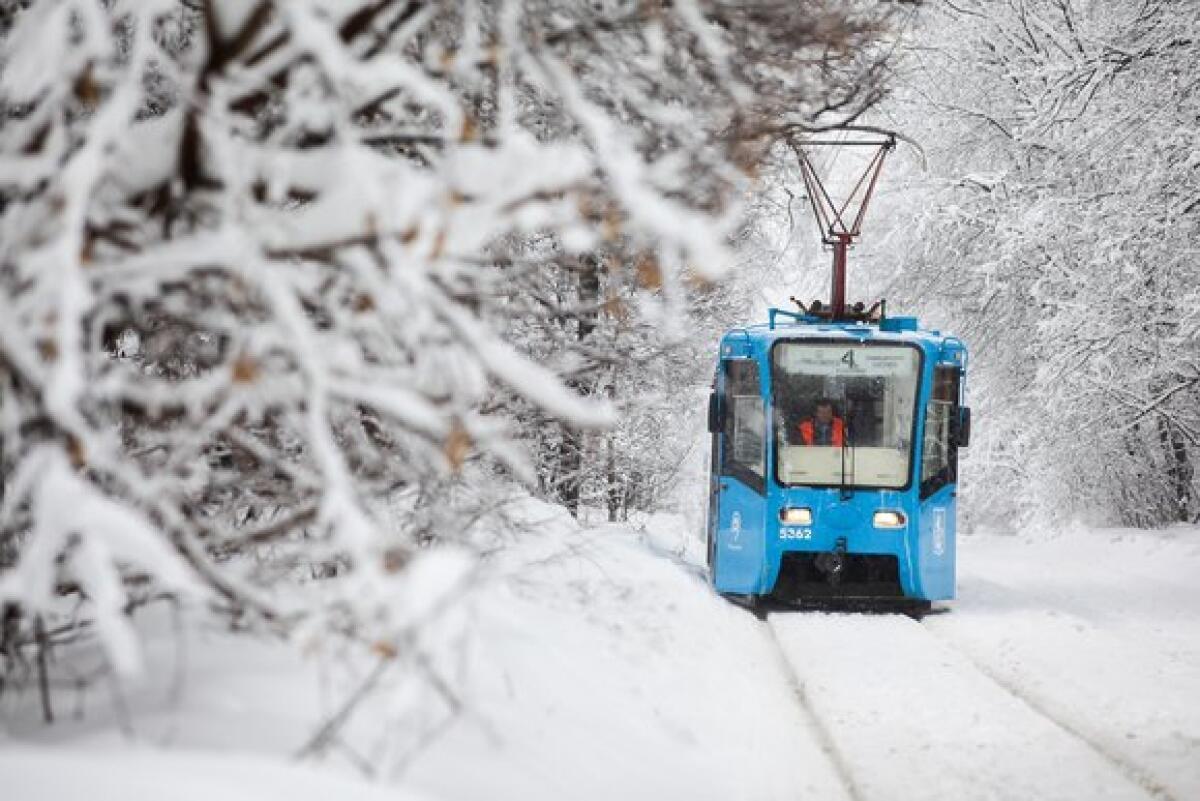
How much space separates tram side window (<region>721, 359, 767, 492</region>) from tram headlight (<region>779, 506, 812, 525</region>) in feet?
1.44

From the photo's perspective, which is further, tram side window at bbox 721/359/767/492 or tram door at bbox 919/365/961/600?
tram side window at bbox 721/359/767/492

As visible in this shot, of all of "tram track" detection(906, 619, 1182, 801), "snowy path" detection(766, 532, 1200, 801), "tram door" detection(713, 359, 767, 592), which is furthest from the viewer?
"tram door" detection(713, 359, 767, 592)

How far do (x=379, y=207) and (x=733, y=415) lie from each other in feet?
30.9

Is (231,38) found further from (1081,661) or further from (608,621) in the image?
(1081,661)

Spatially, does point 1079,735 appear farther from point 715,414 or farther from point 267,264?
point 715,414

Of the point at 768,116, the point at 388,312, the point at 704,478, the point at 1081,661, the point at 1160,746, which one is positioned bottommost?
the point at 704,478

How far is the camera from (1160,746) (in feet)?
19.3

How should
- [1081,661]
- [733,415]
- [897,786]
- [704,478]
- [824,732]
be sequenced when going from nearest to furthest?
[897,786] < [824,732] < [1081,661] < [733,415] < [704,478]

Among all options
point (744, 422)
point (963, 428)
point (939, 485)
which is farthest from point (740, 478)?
point (963, 428)

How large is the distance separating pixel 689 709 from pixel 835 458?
232 inches

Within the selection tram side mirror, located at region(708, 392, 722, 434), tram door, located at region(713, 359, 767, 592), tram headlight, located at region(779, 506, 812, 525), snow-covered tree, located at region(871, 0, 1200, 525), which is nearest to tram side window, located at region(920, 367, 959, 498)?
tram headlight, located at region(779, 506, 812, 525)

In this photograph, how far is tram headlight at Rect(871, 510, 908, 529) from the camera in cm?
1133

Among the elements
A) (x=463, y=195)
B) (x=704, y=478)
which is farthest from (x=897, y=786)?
(x=704, y=478)

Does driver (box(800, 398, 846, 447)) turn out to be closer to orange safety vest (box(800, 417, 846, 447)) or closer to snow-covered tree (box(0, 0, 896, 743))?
orange safety vest (box(800, 417, 846, 447))
